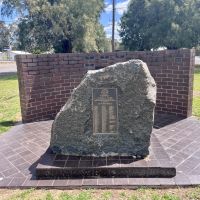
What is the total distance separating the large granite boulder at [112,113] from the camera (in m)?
3.61

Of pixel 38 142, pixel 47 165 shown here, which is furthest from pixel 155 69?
pixel 47 165

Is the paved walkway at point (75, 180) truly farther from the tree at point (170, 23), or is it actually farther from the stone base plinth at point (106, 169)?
the tree at point (170, 23)

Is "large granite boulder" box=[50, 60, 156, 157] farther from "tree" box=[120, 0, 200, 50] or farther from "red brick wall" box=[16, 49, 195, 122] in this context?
"tree" box=[120, 0, 200, 50]

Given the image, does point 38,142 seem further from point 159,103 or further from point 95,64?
point 159,103

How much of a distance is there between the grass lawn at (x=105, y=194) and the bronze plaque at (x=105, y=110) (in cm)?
91

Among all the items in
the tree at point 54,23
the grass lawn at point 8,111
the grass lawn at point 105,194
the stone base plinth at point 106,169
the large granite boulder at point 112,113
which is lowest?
the grass lawn at point 105,194

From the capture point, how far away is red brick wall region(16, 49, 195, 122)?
Result: 19.0 ft

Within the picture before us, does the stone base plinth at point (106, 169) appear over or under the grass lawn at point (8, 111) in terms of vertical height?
over

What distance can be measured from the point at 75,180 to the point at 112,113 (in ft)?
3.45

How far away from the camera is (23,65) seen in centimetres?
565

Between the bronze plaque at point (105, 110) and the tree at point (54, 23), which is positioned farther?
the tree at point (54, 23)

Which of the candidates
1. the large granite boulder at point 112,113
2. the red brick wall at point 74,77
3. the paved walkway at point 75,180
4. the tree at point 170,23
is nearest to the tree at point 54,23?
the tree at point 170,23

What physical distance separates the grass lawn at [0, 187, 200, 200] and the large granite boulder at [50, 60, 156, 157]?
2.28 feet

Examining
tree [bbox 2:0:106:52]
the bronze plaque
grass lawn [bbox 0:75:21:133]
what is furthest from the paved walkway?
tree [bbox 2:0:106:52]
